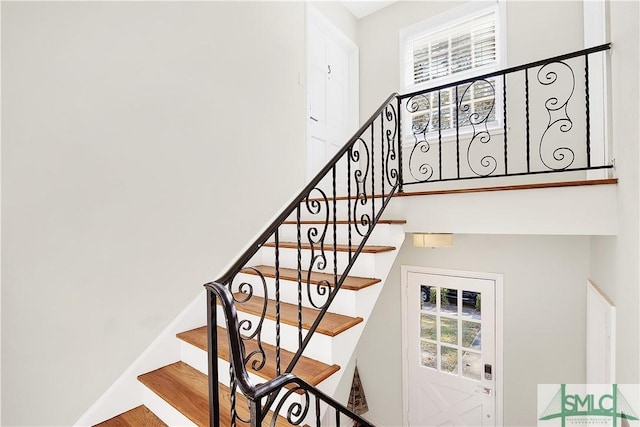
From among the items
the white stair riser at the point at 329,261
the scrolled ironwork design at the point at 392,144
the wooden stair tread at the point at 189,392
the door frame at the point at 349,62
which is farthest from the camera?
A: the door frame at the point at 349,62

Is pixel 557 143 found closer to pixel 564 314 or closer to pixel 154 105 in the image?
pixel 564 314

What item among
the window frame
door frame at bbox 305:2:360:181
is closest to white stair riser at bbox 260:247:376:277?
door frame at bbox 305:2:360:181

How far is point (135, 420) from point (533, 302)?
328cm

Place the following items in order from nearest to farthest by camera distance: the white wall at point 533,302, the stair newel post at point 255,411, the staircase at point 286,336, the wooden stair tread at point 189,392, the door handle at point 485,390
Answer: the stair newel post at point 255,411 < the staircase at point 286,336 < the wooden stair tread at point 189,392 < the white wall at point 533,302 < the door handle at point 485,390

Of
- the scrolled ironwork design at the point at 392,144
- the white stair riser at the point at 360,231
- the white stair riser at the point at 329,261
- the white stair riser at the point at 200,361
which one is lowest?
the white stair riser at the point at 200,361

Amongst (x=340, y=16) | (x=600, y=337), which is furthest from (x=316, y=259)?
(x=340, y=16)

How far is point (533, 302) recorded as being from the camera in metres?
3.04

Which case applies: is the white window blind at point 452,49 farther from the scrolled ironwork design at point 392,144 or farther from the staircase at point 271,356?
the staircase at point 271,356

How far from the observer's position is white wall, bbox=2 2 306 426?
1574mm

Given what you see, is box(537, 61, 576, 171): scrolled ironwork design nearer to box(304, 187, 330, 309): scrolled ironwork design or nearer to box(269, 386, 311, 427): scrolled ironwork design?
box(304, 187, 330, 309): scrolled ironwork design

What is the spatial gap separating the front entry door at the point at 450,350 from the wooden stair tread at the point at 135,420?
274 centimetres

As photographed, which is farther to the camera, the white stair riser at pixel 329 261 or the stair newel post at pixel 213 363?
the white stair riser at pixel 329 261

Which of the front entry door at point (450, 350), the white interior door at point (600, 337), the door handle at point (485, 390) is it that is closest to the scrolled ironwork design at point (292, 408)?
the white interior door at point (600, 337)

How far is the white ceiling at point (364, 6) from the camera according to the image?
13.1 ft
